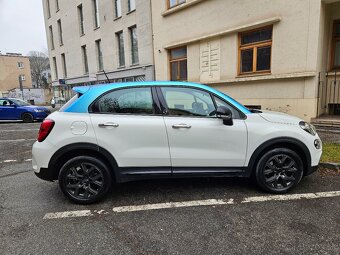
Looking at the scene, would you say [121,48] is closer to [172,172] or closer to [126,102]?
[126,102]

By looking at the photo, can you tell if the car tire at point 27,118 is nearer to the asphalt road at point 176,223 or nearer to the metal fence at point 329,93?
the asphalt road at point 176,223

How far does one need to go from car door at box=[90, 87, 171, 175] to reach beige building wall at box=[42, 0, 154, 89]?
1141 centimetres

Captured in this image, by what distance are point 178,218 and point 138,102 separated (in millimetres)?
1619

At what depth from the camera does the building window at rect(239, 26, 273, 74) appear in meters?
9.29

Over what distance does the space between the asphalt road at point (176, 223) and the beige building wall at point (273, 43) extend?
5.26 meters

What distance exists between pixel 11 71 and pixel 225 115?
2524 inches

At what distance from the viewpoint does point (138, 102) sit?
138 inches

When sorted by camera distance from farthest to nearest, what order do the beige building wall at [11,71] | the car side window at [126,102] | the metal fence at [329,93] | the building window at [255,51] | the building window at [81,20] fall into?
1. the beige building wall at [11,71]
2. the building window at [81,20]
3. the building window at [255,51]
4. the metal fence at [329,93]
5. the car side window at [126,102]

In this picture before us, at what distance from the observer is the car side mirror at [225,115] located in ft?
11.0

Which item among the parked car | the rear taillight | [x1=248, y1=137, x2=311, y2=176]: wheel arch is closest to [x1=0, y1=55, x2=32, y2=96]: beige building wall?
the rear taillight

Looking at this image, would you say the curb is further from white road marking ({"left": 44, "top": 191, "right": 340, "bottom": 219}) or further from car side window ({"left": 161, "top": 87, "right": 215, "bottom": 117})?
car side window ({"left": 161, "top": 87, "right": 215, "bottom": 117})

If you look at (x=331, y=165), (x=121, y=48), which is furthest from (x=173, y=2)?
(x=331, y=165)

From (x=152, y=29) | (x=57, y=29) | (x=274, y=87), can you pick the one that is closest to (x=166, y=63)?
(x=152, y=29)

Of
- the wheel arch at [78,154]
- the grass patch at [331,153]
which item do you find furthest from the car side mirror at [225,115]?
the grass patch at [331,153]
